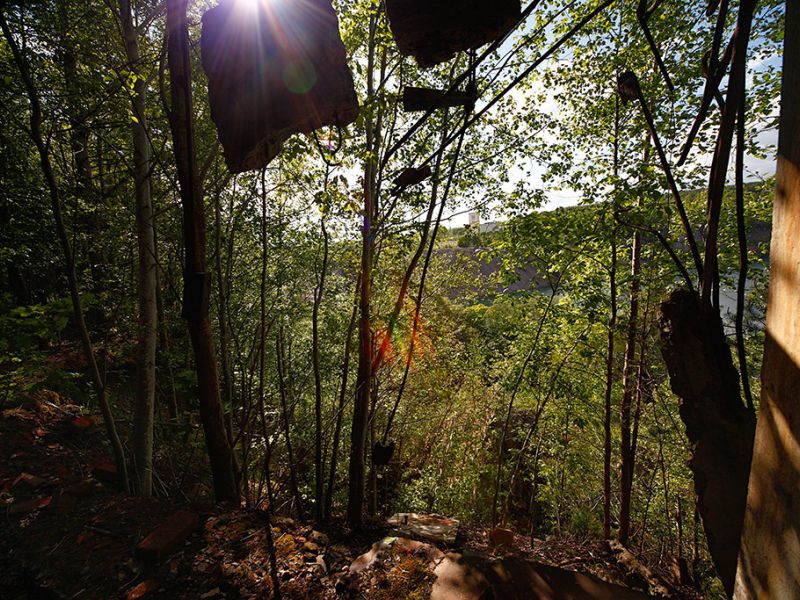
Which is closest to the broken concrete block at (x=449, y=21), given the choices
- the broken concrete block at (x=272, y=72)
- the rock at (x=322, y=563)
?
the broken concrete block at (x=272, y=72)

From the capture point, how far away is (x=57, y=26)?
3641 millimetres

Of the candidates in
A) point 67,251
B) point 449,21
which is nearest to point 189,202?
point 449,21

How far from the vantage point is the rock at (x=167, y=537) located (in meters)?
1.87

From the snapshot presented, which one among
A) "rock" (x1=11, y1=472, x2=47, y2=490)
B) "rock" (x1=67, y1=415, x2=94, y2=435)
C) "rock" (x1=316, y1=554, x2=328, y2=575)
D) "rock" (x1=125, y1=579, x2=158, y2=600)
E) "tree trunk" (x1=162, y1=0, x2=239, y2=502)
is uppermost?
"tree trunk" (x1=162, y1=0, x2=239, y2=502)

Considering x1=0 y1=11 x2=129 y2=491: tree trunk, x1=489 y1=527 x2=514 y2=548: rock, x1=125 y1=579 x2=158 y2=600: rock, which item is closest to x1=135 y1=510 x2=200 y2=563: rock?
x1=125 y1=579 x2=158 y2=600: rock

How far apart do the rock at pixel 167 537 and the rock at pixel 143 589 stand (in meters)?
0.13

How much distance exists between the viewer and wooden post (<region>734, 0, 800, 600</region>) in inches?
28.7

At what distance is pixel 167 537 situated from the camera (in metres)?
1.95

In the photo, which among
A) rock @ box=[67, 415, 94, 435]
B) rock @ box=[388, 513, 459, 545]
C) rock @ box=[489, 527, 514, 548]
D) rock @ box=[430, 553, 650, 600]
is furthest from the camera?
rock @ box=[67, 415, 94, 435]

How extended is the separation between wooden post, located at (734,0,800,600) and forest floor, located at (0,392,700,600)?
44.0 inches

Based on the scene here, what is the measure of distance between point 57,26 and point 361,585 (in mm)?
6288

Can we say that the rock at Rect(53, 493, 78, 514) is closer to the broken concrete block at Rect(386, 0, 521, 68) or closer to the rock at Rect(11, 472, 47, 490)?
the rock at Rect(11, 472, 47, 490)

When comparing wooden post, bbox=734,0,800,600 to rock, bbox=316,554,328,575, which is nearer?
wooden post, bbox=734,0,800,600

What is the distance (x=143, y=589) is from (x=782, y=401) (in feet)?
9.20
